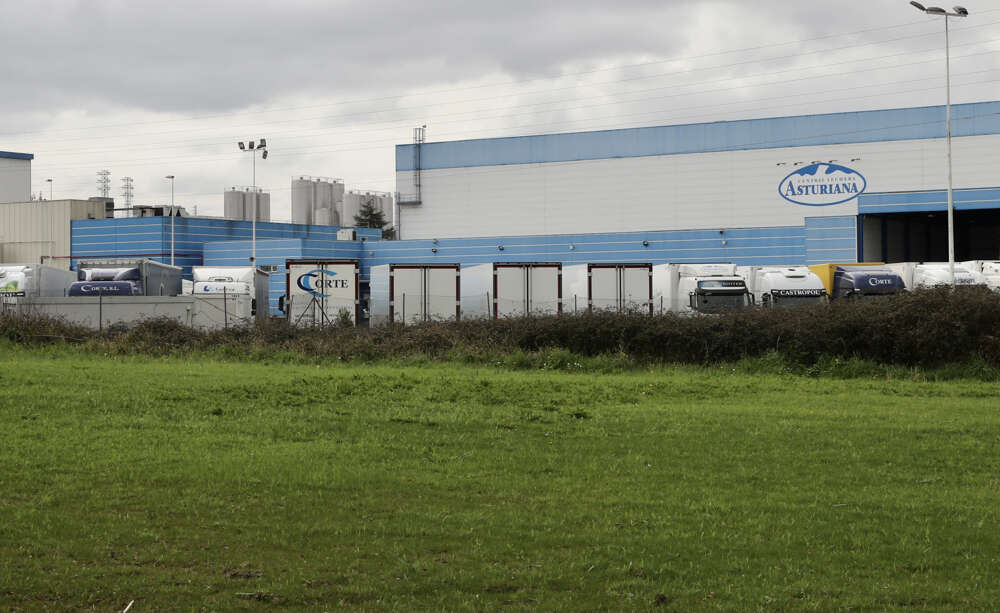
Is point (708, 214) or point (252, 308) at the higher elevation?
point (708, 214)

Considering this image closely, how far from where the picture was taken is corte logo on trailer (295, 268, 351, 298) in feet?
132

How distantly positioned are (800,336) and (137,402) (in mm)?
14862

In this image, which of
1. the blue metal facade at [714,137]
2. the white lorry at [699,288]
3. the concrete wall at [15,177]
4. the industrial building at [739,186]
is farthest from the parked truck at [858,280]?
the concrete wall at [15,177]

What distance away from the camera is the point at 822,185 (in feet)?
226

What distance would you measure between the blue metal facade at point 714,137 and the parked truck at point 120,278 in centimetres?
3968

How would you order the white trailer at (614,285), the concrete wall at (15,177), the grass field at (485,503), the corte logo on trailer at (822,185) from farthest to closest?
the concrete wall at (15,177) < the corte logo on trailer at (822,185) < the white trailer at (614,285) < the grass field at (485,503)

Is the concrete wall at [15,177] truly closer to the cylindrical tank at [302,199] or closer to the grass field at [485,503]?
the cylindrical tank at [302,199]

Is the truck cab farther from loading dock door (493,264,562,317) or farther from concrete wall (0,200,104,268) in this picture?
concrete wall (0,200,104,268)

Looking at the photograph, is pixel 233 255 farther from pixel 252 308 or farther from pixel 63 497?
pixel 63 497

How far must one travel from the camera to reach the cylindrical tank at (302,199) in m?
134

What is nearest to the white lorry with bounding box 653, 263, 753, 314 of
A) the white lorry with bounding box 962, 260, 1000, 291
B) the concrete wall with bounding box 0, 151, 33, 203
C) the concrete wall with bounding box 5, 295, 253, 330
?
the white lorry with bounding box 962, 260, 1000, 291

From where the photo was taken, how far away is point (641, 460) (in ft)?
38.0

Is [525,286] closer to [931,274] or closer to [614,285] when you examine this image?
[614,285]

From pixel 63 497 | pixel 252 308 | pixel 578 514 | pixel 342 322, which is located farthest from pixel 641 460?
pixel 252 308
